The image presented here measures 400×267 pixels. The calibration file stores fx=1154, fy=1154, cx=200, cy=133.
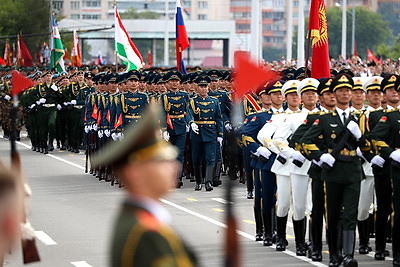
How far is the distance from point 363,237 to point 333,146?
1643 mm

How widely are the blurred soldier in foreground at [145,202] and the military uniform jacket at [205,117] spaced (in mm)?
15472

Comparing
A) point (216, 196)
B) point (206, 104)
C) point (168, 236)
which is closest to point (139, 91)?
point (206, 104)

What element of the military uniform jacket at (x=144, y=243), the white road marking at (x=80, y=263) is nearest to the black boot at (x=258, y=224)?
the white road marking at (x=80, y=263)

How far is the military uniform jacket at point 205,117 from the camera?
20328 millimetres

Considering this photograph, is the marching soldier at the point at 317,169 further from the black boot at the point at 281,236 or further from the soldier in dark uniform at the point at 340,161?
the black boot at the point at 281,236

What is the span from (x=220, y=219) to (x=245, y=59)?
9394 millimetres

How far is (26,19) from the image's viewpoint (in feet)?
253

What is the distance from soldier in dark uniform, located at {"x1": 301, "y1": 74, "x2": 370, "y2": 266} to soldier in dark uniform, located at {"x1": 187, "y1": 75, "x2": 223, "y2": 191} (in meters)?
8.42

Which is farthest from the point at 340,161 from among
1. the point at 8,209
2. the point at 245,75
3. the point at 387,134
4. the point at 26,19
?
the point at 26,19

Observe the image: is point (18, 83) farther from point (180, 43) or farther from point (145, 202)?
point (180, 43)

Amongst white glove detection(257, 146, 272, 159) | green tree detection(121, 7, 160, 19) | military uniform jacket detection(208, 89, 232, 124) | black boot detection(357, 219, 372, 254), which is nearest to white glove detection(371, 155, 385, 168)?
black boot detection(357, 219, 372, 254)

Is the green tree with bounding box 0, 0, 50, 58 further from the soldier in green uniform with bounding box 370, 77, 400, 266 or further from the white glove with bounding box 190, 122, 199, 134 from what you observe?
the soldier in green uniform with bounding box 370, 77, 400, 266

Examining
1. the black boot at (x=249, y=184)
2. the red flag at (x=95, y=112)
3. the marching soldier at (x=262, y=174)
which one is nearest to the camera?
the marching soldier at (x=262, y=174)

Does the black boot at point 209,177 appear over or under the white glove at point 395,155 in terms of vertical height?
under
